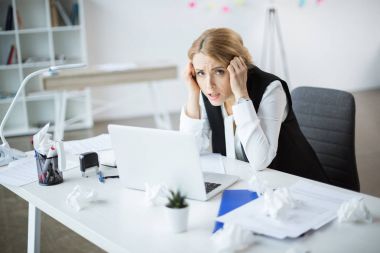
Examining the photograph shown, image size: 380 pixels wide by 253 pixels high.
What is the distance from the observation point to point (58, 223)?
3100mm

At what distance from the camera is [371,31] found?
692 cm

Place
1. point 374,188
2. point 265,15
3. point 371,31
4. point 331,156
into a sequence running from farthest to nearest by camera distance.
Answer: point 371,31, point 265,15, point 374,188, point 331,156

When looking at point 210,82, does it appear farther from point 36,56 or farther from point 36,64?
point 36,56

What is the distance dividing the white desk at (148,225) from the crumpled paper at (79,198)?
0.02 meters

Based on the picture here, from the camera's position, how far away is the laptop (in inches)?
56.3

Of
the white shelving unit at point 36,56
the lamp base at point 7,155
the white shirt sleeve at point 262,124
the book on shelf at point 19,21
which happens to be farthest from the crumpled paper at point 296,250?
the book on shelf at point 19,21

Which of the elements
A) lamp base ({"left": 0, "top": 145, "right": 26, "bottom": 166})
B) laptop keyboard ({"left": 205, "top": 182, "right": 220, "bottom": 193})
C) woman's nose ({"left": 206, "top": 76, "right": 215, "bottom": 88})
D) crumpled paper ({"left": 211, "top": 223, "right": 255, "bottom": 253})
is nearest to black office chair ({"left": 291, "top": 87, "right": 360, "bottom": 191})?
woman's nose ({"left": 206, "top": 76, "right": 215, "bottom": 88})

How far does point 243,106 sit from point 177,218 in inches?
27.2

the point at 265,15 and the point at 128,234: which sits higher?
the point at 265,15

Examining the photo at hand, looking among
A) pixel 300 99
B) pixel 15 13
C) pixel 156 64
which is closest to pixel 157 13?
pixel 156 64

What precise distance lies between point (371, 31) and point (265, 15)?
1686 mm

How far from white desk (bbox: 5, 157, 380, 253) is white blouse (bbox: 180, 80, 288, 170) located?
8 cm

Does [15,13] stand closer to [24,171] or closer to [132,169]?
[24,171]

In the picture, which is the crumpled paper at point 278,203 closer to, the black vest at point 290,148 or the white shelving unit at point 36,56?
the black vest at point 290,148
